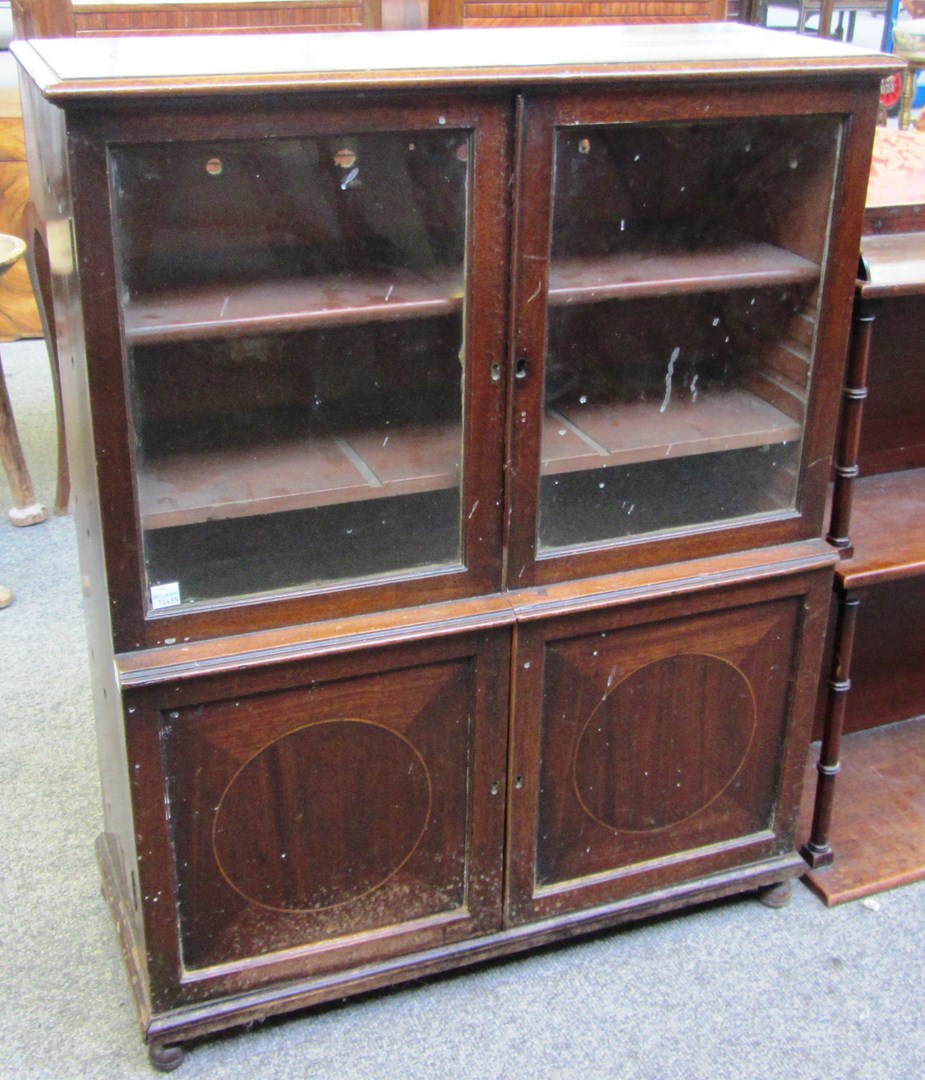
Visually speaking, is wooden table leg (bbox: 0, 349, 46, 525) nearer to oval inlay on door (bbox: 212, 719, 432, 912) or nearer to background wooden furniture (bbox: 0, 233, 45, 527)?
background wooden furniture (bbox: 0, 233, 45, 527)

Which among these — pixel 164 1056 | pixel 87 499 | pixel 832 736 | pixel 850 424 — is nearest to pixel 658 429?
pixel 850 424

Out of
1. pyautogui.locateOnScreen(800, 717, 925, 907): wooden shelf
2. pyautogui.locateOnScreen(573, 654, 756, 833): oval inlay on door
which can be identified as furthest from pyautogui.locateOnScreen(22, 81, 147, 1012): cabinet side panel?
pyautogui.locateOnScreen(800, 717, 925, 907): wooden shelf

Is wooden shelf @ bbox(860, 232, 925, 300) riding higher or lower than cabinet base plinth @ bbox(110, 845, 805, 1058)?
higher

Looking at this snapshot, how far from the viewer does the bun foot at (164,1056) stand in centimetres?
163

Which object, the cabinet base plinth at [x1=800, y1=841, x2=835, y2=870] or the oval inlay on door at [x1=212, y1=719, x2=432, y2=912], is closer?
the oval inlay on door at [x1=212, y1=719, x2=432, y2=912]

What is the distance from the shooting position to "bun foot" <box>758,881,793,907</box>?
1.94 m

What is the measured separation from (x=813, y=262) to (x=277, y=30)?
1.22 metres

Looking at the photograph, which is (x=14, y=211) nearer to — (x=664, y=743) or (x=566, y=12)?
(x=566, y=12)

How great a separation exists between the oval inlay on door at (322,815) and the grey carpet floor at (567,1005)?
0.70ft

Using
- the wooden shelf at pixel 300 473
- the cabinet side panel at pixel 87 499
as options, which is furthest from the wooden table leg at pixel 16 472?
the wooden shelf at pixel 300 473

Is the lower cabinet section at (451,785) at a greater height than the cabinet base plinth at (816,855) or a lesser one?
greater

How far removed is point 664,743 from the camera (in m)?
1.79

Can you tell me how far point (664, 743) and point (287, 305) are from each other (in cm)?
82

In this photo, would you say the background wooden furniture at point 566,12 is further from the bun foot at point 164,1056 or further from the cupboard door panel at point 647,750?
the bun foot at point 164,1056
